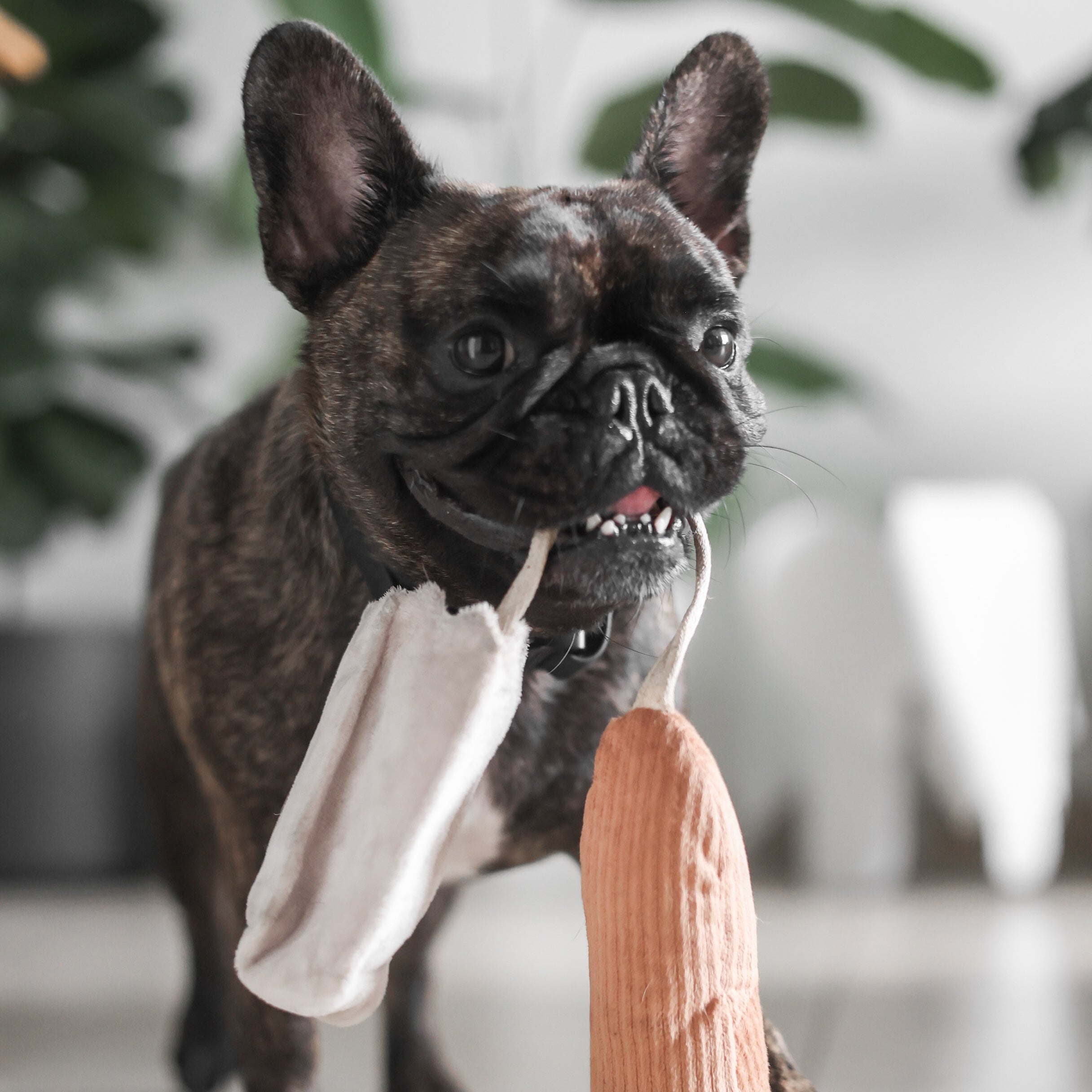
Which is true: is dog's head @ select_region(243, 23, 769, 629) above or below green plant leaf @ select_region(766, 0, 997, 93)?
below

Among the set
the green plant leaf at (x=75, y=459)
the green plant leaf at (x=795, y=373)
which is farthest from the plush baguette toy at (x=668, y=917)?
the green plant leaf at (x=75, y=459)

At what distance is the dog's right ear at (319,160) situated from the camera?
81 cm

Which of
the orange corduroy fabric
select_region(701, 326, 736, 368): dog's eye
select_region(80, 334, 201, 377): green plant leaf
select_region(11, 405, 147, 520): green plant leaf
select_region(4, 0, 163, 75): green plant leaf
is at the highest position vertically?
select_region(4, 0, 163, 75): green plant leaf

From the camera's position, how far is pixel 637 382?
0.69m

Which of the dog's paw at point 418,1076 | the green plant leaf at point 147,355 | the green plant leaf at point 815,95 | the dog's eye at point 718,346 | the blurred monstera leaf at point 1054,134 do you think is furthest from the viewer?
the green plant leaf at point 147,355

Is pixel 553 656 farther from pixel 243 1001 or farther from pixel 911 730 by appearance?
pixel 911 730

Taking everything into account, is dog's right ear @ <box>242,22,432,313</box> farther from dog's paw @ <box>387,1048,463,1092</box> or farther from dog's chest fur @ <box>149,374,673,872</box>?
dog's paw @ <box>387,1048,463,1092</box>

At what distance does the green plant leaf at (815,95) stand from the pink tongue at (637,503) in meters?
1.72

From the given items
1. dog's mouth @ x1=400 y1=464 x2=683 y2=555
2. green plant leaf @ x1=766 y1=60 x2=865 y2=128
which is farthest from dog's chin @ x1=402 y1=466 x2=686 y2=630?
green plant leaf @ x1=766 y1=60 x2=865 y2=128

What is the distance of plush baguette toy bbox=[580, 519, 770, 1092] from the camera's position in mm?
635

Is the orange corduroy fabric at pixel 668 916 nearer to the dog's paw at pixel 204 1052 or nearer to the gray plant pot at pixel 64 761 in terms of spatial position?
the dog's paw at pixel 204 1052

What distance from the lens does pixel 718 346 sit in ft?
2.59

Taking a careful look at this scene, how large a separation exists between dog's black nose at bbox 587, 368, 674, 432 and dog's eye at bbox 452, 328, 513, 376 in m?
0.07

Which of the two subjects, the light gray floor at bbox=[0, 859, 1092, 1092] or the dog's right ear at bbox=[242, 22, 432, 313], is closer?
the dog's right ear at bbox=[242, 22, 432, 313]
